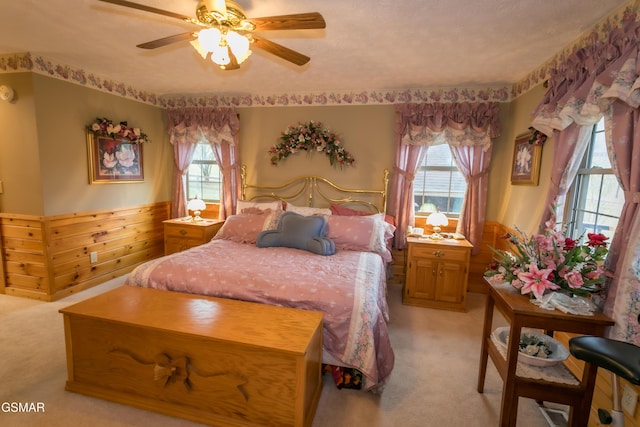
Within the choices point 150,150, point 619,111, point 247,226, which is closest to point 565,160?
point 619,111

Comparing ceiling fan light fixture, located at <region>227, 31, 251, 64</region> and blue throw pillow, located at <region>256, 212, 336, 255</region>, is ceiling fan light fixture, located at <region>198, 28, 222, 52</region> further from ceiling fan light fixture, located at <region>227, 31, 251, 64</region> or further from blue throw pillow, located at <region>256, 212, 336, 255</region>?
blue throw pillow, located at <region>256, 212, 336, 255</region>

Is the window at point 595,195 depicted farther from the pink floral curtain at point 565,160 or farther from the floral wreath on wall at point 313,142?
the floral wreath on wall at point 313,142

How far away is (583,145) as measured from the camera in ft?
7.04

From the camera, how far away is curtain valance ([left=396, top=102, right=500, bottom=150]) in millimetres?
3457

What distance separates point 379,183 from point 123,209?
3246 millimetres

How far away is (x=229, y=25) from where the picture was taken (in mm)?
1681

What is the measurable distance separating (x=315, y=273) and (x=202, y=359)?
0.95 metres

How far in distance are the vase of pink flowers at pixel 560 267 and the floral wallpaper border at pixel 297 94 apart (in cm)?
139

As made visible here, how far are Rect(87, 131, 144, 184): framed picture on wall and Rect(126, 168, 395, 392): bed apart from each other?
156cm

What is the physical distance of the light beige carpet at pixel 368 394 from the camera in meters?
1.78

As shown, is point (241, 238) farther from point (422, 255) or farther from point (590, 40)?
point (590, 40)

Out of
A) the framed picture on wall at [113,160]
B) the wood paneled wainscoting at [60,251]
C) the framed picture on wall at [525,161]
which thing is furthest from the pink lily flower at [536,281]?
the framed picture on wall at [113,160]

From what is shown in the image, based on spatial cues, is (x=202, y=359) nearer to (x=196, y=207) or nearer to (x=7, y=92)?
(x=196, y=207)

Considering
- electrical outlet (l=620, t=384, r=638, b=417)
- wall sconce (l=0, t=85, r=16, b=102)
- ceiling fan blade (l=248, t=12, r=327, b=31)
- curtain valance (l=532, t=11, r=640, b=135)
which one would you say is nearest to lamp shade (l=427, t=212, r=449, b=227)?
curtain valance (l=532, t=11, r=640, b=135)
